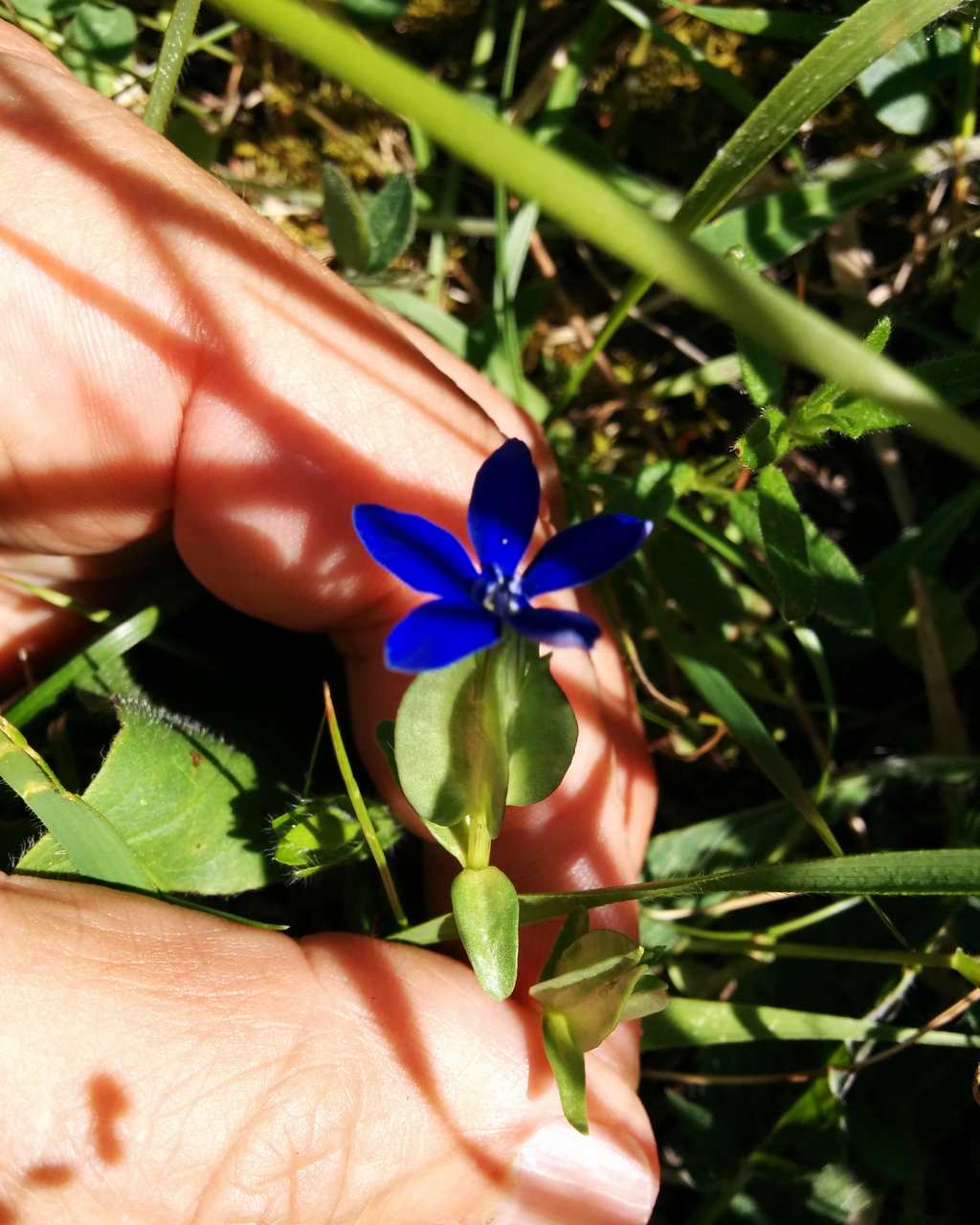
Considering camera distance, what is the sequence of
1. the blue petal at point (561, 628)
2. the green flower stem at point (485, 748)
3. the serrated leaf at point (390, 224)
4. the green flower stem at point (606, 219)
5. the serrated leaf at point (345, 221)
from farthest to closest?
the serrated leaf at point (390, 224) → the serrated leaf at point (345, 221) → the green flower stem at point (485, 748) → the blue petal at point (561, 628) → the green flower stem at point (606, 219)

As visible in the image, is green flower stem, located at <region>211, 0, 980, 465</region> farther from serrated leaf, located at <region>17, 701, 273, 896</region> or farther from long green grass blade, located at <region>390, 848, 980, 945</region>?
serrated leaf, located at <region>17, 701, 273, 896</region>

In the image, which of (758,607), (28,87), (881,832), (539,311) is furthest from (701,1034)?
(28,87)

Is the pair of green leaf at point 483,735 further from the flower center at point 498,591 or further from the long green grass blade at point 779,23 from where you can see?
the long green grass blade at point 779,23

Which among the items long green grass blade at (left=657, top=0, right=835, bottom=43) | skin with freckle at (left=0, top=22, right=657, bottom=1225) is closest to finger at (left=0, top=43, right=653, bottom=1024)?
skin with freckle at (left=0, top=22, right=657, bottom=1225)

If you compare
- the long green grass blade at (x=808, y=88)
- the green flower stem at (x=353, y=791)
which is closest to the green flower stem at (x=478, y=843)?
the green flower stem at (x=353, y=791)

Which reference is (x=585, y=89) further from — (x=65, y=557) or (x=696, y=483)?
(x=65, y=557)

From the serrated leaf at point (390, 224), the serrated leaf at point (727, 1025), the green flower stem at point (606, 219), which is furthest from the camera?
the serrated leaf at point (390, 224)

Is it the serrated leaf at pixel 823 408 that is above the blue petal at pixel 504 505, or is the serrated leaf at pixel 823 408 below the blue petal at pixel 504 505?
above
